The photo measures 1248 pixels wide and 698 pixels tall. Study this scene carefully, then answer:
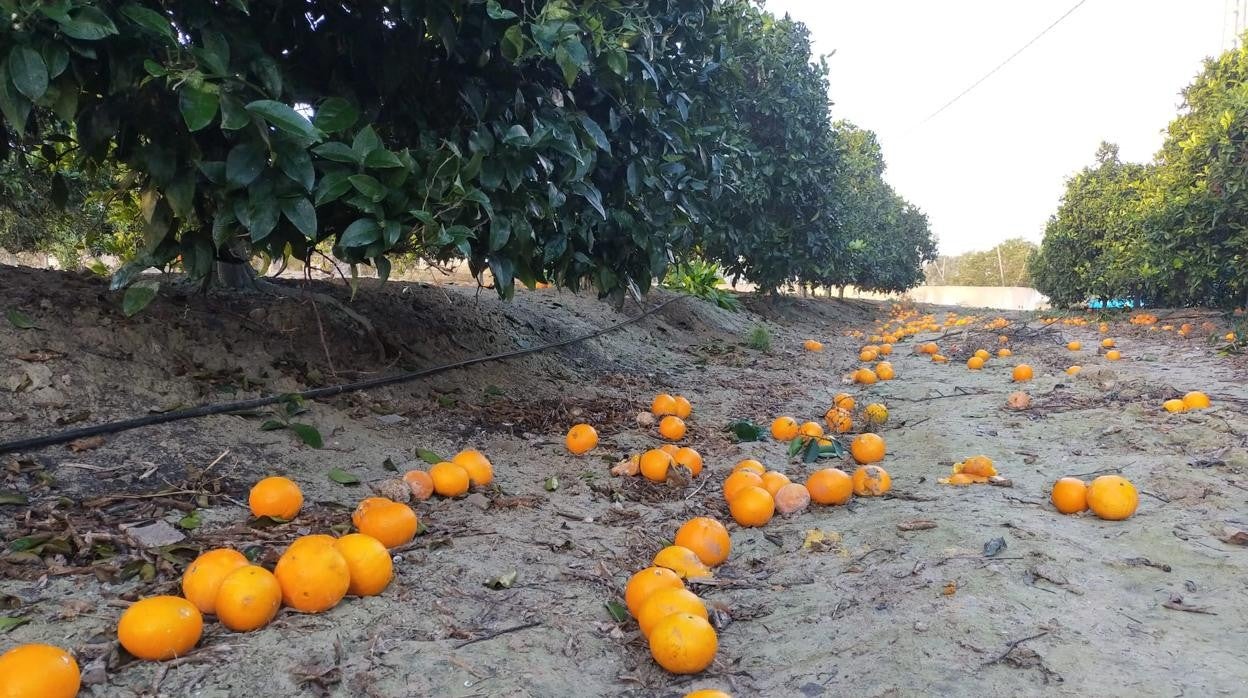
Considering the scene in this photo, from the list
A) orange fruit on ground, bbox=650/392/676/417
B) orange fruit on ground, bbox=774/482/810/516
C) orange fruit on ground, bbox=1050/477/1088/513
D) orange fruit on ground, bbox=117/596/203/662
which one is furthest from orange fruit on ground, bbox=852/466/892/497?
Answer: orange fruit on ground, bbox=117/596/203/662

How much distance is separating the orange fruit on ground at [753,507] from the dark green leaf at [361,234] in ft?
6.26

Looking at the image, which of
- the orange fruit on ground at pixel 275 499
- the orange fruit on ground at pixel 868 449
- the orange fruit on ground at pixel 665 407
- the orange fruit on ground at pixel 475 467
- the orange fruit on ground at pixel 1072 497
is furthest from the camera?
the orange fruit on ground at pixel 665 407

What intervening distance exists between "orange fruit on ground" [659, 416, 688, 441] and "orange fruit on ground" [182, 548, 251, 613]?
→ 2.90 m

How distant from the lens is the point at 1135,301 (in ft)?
46.0

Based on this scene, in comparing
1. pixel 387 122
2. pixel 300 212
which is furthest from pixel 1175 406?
pixel 300 212

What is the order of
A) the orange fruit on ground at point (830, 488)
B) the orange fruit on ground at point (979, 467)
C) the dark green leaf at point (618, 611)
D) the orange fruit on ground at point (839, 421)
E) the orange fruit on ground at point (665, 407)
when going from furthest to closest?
the orange fruit on ground at point (665, 407), the orange fruit on ground at point (839, 421), the orange fruit on ground at point (979, 467), the orange fruit on ground at point (830, 488), the dark green leaf at point (618, 611)

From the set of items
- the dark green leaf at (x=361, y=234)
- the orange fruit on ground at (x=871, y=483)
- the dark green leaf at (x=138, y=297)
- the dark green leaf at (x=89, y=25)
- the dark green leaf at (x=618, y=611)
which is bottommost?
the dark green leaf at (x=618, y=611)

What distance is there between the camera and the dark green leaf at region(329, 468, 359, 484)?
3.14 m

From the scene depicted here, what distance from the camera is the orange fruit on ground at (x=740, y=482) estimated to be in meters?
3.19

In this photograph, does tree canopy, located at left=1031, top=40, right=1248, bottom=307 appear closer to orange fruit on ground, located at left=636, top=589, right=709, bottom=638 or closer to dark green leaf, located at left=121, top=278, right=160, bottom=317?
orange fruit on ground, located at left=636, top=589, right=709, bottom=638

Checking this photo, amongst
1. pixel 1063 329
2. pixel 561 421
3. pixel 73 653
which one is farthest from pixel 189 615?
pixel 1063 329

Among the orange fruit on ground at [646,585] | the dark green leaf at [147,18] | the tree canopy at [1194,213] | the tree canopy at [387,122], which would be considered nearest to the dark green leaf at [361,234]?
the tree canopy at [387,122]

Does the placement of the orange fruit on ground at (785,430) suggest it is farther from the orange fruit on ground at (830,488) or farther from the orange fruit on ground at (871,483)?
the orange fruit on ground at (830,488)

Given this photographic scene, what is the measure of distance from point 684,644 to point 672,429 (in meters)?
2.68
